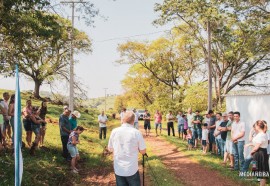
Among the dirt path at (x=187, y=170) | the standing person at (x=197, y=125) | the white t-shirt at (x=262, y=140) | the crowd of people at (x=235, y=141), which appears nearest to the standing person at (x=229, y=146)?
the crowd of people at (x=235, y=141)

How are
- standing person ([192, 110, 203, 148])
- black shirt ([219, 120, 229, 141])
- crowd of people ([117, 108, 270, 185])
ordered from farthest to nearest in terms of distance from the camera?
1. standing person ([192, 110, 203, 148])
2. black shirt ([219, 120, 229, 141])
3. crowd of people ([117, 108, 270, 185])

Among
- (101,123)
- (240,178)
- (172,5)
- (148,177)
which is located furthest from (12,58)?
(172,5)

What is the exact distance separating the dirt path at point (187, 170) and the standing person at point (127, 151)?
4.48 m

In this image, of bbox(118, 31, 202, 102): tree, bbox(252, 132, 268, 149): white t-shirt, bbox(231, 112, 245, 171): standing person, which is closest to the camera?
bbox(252, 132, 268, 149): white t-shirt

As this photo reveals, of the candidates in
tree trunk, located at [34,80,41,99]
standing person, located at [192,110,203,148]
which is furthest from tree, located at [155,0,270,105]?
tree trunk, located at [34,80,41,99]

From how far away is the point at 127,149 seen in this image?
18.2 ft

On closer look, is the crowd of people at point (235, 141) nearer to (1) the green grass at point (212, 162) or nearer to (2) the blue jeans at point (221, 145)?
(2) the blue jeans at point (221, 145)

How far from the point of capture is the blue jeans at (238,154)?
10.4 meters

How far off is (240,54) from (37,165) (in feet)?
69.7

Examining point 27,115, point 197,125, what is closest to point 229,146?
point 197,125

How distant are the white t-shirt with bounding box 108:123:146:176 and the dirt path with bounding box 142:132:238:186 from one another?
455cm

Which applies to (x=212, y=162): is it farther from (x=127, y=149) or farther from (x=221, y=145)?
(x=127, y=149)

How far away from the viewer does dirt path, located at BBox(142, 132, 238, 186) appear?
385 inches

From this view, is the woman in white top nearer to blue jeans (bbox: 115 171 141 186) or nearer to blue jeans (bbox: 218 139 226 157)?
blue jeans (bbox: 218 139 226 157)
